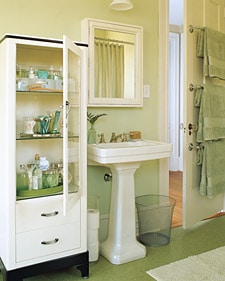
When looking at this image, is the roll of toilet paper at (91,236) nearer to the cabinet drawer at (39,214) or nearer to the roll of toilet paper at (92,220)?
the roll of toilet paper at (92,220)

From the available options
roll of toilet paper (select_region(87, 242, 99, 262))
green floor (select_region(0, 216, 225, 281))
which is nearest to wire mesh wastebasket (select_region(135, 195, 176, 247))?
green floor (select_region(0, 216, 225, 281))

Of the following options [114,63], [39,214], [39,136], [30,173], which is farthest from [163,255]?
[114,63]

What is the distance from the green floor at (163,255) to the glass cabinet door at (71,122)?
0.58 m

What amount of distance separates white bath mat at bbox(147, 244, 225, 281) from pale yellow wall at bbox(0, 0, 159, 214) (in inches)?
30.4

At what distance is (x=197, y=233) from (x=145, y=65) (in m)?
1.64

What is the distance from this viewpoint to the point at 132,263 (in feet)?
7.98

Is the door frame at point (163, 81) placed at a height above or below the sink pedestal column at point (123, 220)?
above

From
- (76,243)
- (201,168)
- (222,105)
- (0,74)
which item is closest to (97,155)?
(76,243)

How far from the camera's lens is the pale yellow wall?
238 centimetres

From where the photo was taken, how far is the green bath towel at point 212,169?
9.92 ft

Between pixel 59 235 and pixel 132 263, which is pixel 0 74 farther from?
pixel 132 263

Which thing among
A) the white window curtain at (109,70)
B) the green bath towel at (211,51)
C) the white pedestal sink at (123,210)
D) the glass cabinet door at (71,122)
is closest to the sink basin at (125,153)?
the white pedestal sink at (123,210)

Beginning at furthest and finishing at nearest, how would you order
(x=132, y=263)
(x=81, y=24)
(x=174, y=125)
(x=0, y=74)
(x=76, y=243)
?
(x=174, y=125) < (x=81, y=24) < (x=132, y=263) < (x=76, y=243) < (x=0, y=74)

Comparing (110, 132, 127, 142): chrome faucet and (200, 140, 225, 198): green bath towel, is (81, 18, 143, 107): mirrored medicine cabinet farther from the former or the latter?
(200, 140, 225, 198): green bath towel
